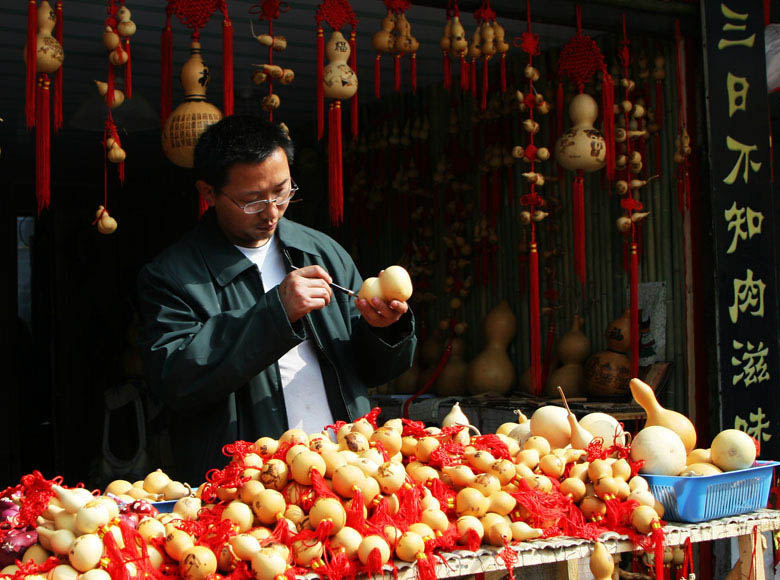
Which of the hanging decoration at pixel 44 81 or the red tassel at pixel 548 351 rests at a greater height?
the hanging decoration at pixel 44 81

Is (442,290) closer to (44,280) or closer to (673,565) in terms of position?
(673,565)

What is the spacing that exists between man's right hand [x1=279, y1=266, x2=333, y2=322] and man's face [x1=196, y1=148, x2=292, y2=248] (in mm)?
256

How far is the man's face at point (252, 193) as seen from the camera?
2.38 metres

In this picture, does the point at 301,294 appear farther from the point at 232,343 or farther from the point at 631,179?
the point at 631,179

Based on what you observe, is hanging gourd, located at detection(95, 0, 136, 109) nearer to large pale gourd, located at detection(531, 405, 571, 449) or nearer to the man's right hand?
the man's right hand

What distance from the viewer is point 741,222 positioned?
3.97 m

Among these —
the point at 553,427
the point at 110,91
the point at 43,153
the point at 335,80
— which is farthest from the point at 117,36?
the point at 553,427

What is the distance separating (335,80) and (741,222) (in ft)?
6.14

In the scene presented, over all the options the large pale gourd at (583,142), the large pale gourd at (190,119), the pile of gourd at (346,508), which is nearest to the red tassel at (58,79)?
the large pale gourd at (190,119)

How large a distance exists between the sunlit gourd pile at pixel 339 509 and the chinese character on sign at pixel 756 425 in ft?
6.61

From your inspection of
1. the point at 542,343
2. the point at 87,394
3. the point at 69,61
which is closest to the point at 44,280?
the point at 87,394

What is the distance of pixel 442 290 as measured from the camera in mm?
5934

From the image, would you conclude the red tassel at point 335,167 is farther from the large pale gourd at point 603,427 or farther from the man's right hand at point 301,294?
the large pale gourd at point 603,427

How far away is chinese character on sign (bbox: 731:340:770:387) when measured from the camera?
392cm
